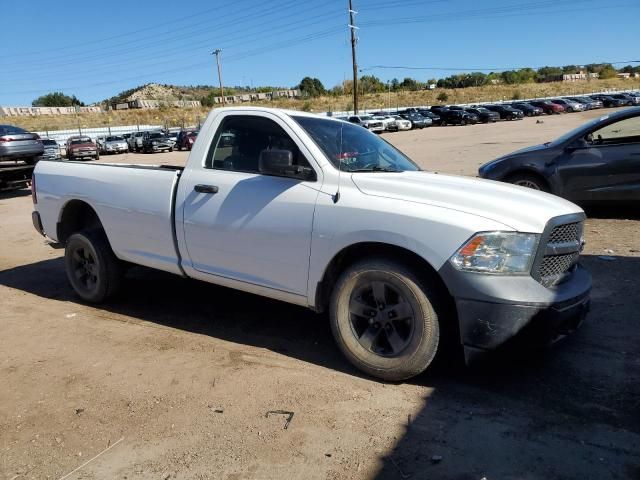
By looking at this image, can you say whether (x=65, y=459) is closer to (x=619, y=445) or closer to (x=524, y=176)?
(x=619, y=445)

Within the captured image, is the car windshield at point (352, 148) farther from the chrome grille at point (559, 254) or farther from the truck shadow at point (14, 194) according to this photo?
the truck shadow at point (14, 194)

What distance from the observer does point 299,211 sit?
3.98 meters

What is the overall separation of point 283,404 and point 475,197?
6.01 ft

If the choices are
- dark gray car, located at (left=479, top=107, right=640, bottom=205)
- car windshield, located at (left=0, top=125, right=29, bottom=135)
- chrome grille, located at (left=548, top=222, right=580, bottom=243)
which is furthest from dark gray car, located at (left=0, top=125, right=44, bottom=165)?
chrome grille, located at (left=548, top=222, right=580, bottom=243)

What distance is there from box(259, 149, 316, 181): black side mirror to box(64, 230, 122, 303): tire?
2.33 meters

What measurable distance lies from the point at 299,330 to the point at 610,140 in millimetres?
5847

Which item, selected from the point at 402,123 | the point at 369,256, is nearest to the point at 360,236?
the point at 369,256

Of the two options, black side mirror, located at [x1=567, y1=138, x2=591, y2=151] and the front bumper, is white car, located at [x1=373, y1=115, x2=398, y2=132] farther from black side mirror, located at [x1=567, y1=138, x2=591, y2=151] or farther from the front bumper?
the front bumper

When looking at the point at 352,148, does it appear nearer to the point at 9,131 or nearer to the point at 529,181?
the point at 529,181

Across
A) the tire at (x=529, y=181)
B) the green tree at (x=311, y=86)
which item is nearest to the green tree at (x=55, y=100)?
the green tree at (x=311, y=86)

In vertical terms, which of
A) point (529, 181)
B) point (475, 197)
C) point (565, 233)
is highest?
point (475, 197)

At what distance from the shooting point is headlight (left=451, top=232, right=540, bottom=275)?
11.0ft

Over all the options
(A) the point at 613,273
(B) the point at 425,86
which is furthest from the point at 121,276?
(B) the point at 425,86

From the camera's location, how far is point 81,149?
3509 cm
